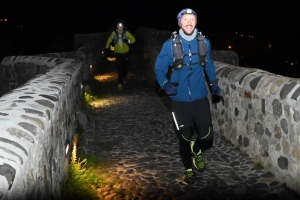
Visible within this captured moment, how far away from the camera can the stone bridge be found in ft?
8.46

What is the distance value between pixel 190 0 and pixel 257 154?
155 ft

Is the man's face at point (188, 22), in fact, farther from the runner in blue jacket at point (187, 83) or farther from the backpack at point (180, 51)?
the backpack at point (180, 51)

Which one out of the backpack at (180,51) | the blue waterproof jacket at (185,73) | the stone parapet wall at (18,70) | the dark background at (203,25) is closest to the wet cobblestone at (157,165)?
the blue waterproof jacket at (185,73)

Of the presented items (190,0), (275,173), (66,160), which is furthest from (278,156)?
(190,0)

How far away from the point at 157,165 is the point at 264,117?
5.37 feet

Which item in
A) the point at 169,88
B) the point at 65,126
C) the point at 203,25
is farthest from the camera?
the point at 203,25

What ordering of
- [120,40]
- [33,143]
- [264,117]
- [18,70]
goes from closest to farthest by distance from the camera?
[33,143] → [264,117] → [18,70] → [120,40]

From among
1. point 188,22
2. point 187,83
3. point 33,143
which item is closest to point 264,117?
point 187,83

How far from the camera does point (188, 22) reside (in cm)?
439

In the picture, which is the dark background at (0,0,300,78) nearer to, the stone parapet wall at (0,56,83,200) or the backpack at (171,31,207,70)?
the stone parapet wall at (0,56,83,200)

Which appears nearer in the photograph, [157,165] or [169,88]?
[169,88]

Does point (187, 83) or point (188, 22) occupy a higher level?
point (188, 22)

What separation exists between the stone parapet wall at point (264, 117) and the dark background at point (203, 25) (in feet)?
104

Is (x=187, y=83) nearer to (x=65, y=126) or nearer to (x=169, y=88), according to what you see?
(x=169, y=88)
